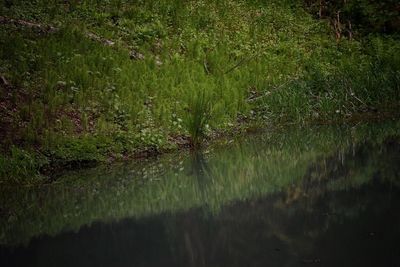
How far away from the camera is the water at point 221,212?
5652 millimetres

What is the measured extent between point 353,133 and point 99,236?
26.7 feet

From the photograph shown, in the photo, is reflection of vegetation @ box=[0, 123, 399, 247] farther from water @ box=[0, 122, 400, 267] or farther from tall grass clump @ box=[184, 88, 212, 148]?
tall grass clump @ box=[184, 88, 212, 148]

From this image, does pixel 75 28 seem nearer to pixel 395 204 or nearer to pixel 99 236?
pixel 99 236

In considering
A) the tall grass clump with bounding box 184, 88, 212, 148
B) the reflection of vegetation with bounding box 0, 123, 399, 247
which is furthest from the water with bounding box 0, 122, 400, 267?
the tall grass clump with bounding box 184, 88, 212, 148

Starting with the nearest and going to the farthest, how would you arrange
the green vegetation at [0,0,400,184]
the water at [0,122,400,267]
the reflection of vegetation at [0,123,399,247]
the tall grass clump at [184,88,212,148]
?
the water at [0,122,400,267] → the reflection of vegetation at [0,123,399,247] → the green vegetation at [0,0,400,184] → the tall grass clump at [184,88,212,148]

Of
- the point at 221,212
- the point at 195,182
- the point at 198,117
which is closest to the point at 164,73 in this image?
the point at 198,117

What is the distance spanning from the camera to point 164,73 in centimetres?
1502

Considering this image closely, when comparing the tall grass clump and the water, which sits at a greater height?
the tall grass clump

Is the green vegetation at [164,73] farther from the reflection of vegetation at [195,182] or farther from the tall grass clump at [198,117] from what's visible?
the reflection of vegetation at [195,182]

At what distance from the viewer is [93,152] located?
1116 centimetres

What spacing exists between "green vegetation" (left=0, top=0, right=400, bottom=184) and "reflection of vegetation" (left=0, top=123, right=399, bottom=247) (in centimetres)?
102

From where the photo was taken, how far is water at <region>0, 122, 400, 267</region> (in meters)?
5.65

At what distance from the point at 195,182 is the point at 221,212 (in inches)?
80.6

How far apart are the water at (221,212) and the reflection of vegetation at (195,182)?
19 millimetres
